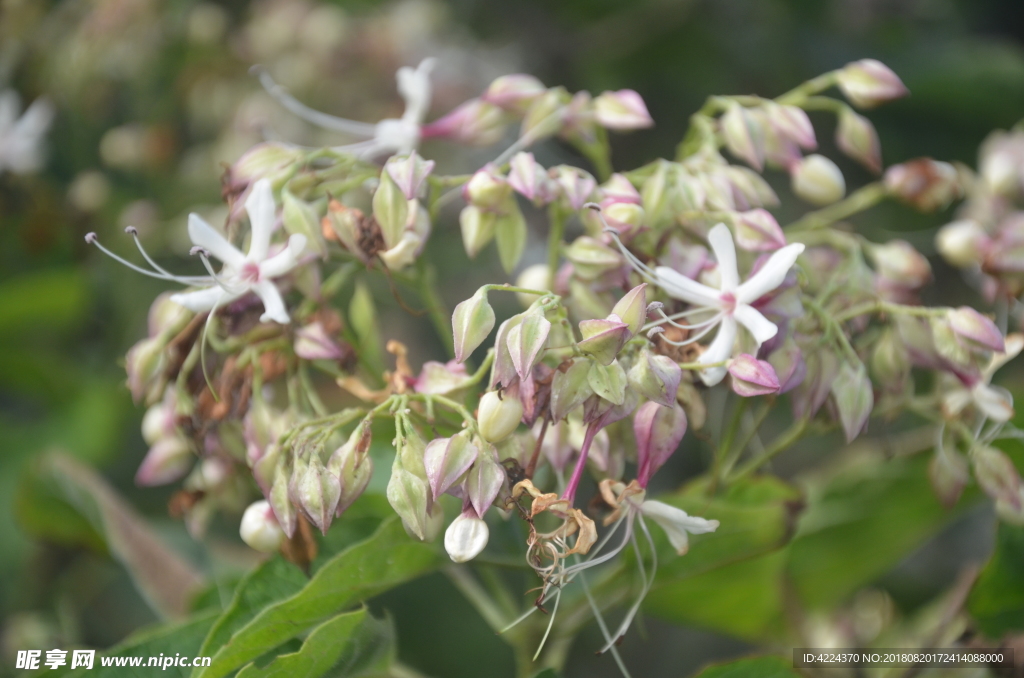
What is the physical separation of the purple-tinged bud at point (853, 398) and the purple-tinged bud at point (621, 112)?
194 millimetres

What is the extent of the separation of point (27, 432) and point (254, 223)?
2.68 feet

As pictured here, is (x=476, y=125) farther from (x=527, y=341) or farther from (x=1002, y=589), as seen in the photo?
(x=1002, y=589)

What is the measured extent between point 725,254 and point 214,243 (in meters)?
0.28

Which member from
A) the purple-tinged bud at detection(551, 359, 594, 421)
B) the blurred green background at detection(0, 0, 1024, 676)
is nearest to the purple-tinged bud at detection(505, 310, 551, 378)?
the purple-tinged bud at detection(551, 359, 594, 421)

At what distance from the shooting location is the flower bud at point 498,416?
40cm

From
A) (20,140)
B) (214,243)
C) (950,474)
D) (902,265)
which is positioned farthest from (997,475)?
(20,140)

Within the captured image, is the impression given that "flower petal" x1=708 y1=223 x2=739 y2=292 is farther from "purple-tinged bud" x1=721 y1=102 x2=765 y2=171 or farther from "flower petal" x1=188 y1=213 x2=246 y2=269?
"flower petal" x1=188 y1=213 x2=246 y2=269

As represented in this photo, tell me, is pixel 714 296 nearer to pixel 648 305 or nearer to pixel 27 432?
pixel 648 305

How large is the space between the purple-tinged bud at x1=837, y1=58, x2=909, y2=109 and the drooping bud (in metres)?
0.31

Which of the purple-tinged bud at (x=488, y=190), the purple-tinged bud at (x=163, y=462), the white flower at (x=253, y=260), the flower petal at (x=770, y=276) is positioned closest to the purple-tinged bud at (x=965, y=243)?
the flower petal at (x=770, y=276)

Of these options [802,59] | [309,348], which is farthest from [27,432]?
[802,59]

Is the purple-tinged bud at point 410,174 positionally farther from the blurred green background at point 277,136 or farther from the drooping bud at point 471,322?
the blurred green background at point 277,136

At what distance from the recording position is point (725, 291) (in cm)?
45

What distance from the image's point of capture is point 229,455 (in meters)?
0.57
